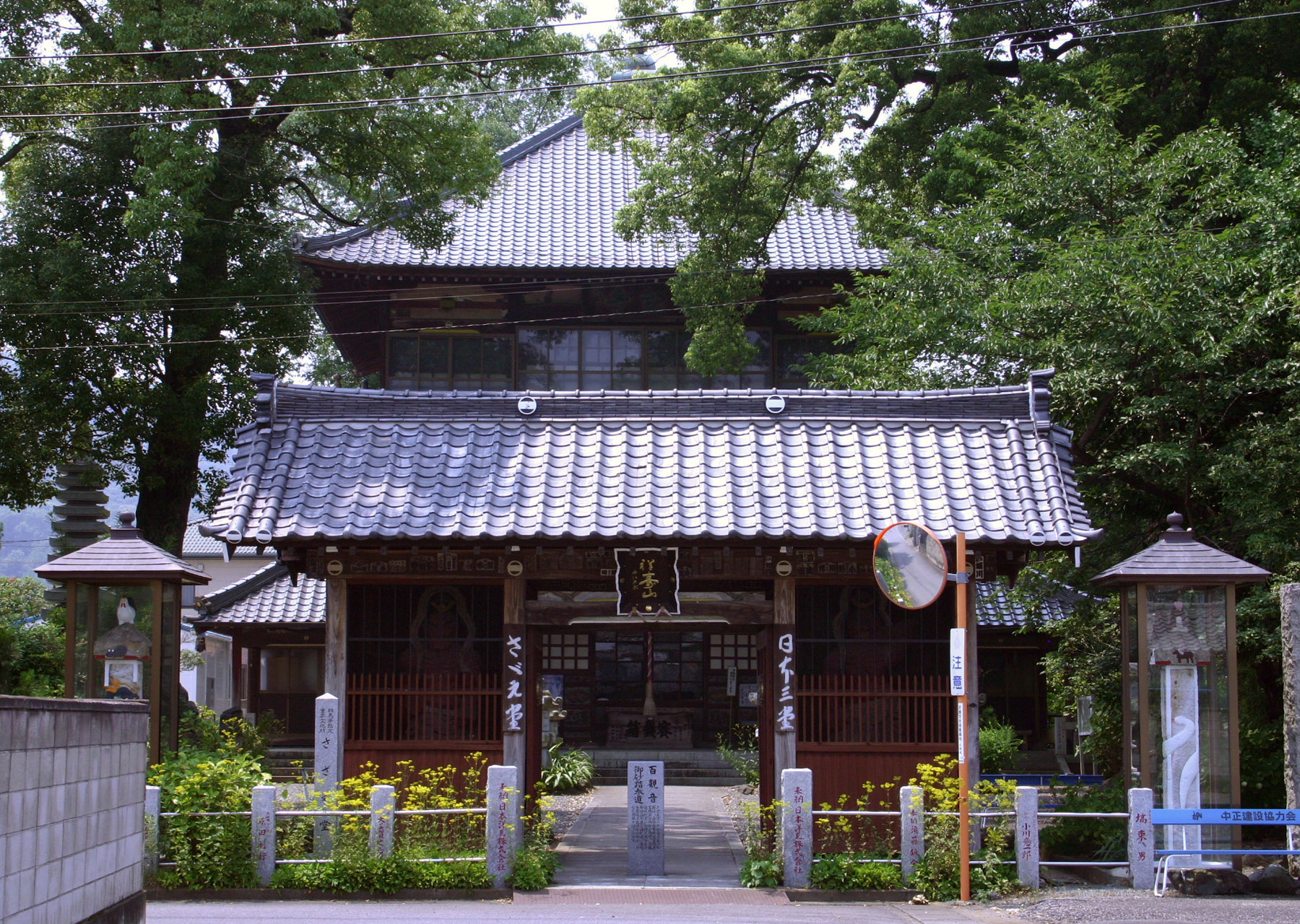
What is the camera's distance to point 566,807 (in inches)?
800

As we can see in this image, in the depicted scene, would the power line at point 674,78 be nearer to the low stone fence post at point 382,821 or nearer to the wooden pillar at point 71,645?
the wooden pillar at point 71,645

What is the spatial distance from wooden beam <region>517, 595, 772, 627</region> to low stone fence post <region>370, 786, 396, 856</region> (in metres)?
2.29

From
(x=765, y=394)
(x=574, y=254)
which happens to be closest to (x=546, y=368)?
(x=574, y=254)

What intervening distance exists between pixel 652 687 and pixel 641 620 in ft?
48.8

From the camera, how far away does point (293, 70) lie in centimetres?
2000

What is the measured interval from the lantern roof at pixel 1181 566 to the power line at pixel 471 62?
1107cm

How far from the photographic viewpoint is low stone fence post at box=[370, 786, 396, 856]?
11.5 meters

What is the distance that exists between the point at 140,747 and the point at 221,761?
7.53ft

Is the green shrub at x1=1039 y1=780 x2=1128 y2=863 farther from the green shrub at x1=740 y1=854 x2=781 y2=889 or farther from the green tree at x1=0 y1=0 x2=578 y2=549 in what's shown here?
the green tree at x1=0 y1=0 x2=578 y2=549

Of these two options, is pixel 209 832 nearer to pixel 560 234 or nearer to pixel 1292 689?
pixel 1292 689

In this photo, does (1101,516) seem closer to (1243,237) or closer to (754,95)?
(1243,237)

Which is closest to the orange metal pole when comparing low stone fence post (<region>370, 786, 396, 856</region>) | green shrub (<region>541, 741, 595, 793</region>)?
low stone fence post (<region>370, 786, 396, 856</region>)

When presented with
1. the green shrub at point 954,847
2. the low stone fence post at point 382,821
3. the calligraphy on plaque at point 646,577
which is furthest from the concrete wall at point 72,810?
the green shrub at point 954,847

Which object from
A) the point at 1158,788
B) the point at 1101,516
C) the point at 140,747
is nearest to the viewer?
the point at 140,747
